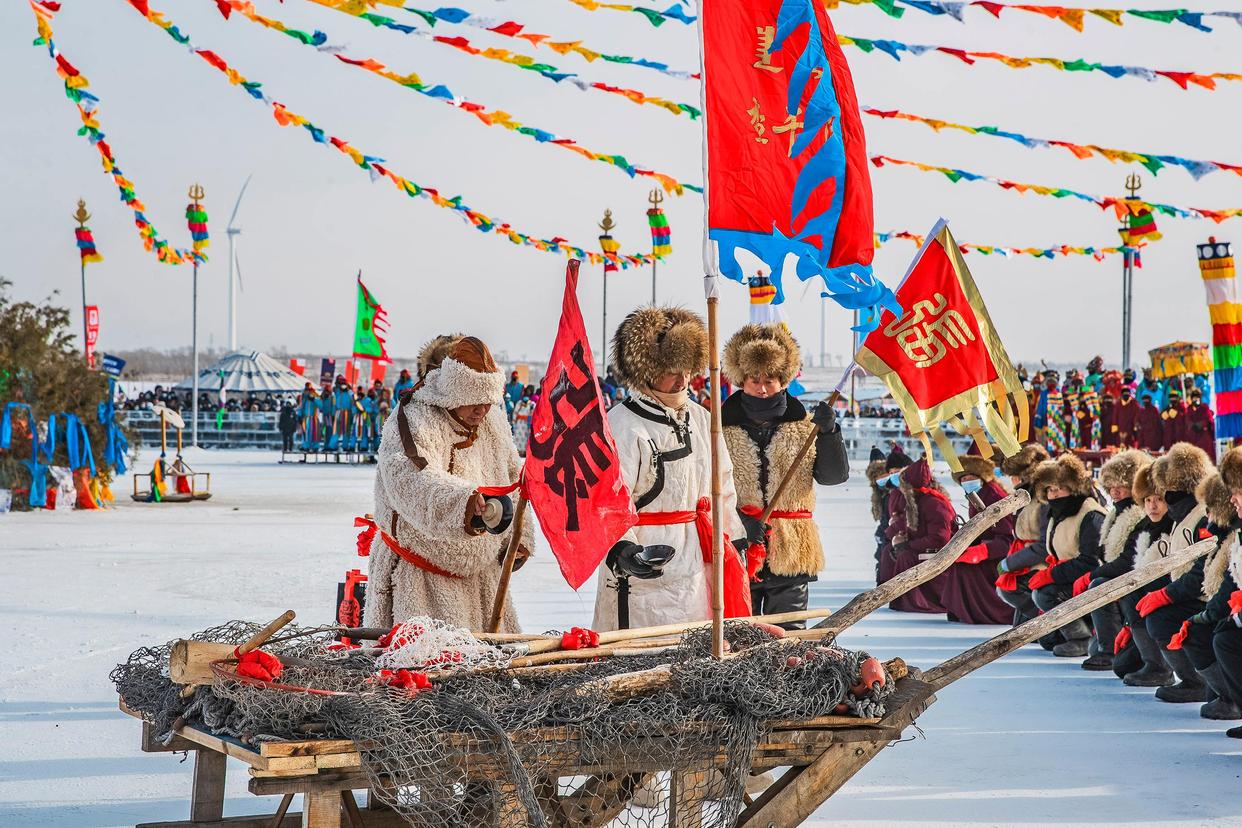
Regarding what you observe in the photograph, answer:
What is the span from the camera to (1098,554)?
707 cm

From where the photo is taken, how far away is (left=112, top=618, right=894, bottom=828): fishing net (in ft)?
9.00

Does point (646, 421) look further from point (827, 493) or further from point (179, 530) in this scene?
point (827, 493)

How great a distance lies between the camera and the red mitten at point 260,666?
2.97 m

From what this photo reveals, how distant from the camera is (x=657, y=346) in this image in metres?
4.45

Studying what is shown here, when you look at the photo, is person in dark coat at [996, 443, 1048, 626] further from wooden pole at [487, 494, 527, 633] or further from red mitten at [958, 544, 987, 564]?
wooden pole at [487, 494, 527, 633]

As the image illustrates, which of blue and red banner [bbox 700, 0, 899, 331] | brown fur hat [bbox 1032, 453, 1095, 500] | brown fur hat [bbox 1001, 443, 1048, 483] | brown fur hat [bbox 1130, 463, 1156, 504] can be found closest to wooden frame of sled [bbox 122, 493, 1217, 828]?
blue and red banner [bbox 700, 0, 899, 331]

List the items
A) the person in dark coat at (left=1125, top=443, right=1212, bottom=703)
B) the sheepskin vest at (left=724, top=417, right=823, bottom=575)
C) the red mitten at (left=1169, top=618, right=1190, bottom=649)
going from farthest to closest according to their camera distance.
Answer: the person in dark coat at (left=1125, top=443, right=1212, bottom=703) → the red mitten at (left=1169, top=618, right=1190, bottom=649) → the sheepskin vest at (left=724, top=417, right=823, bottom=575)

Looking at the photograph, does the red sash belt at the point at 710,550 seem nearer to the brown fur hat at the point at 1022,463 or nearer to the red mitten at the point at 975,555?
the brown fur hat at the point at 1022,463

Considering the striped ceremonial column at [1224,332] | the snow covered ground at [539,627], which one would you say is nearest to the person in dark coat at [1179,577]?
the snow covered ground at [539,627]

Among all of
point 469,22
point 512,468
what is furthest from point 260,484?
point 512,468

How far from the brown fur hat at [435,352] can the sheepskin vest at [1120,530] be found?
3.40 meters

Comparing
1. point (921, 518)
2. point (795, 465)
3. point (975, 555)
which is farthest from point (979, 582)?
point (795, 465)

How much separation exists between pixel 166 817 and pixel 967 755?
111 inches

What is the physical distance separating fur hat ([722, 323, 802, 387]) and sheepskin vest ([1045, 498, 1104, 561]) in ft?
8.29
